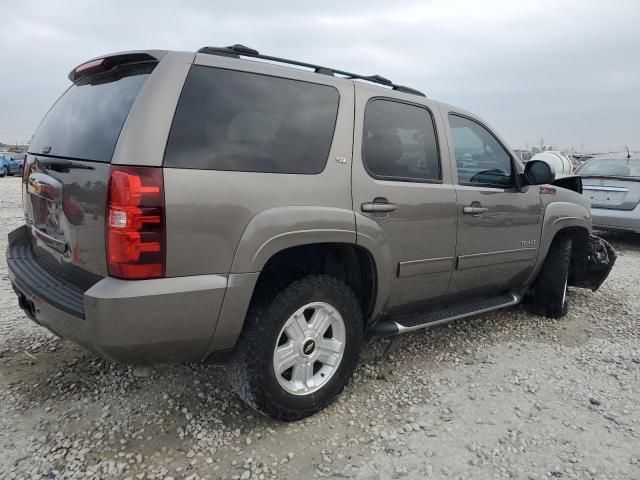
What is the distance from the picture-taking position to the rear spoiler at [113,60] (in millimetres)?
2235

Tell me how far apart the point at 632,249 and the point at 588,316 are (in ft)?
14.4

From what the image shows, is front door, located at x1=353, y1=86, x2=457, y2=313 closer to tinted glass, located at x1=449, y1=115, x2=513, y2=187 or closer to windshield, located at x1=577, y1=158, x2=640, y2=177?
tinted glass, located at x1=449, y1=115, x2=513, y2=187

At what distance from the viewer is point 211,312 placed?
7.14 ft

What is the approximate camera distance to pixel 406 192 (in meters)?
2.92

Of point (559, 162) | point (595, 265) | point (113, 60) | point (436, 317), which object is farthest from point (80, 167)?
point (559, 162)

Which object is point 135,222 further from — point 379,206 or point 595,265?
point 595,265

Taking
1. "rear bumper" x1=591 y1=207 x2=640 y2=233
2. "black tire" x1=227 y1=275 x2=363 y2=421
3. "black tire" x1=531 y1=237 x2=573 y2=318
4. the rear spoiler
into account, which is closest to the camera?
the rear spoiler

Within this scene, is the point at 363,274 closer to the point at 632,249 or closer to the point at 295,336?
the point at 295,336

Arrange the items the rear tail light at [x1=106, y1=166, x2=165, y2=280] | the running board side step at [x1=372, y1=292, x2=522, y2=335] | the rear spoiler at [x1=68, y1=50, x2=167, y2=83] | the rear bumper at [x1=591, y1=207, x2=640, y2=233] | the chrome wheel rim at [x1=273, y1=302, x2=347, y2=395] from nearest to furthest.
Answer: the rear tail light at [x1=106, y1=166, x2=165, y2=280], the rear spoiler at [x1=68, y1=50, x2=167, y2=83], the chrome wheel rim at [x1=273, y1=302, x2=347, y2=395], the running board side step at [x1=372, y1=292, x2=522, y2=335], the rear bumper at [x1=591, y1=207, x2=640, y2=233]

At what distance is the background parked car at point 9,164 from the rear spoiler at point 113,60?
26345mm

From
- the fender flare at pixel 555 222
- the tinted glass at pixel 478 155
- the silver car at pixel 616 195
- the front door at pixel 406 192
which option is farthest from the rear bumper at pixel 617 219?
the front door at pixel 406 192

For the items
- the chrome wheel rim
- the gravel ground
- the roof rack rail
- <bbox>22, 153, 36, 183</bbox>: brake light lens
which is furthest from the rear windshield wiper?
the gravel ground

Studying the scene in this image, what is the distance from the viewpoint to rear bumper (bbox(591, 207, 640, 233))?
7.51 meters

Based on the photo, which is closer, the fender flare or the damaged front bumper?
the fender flare
